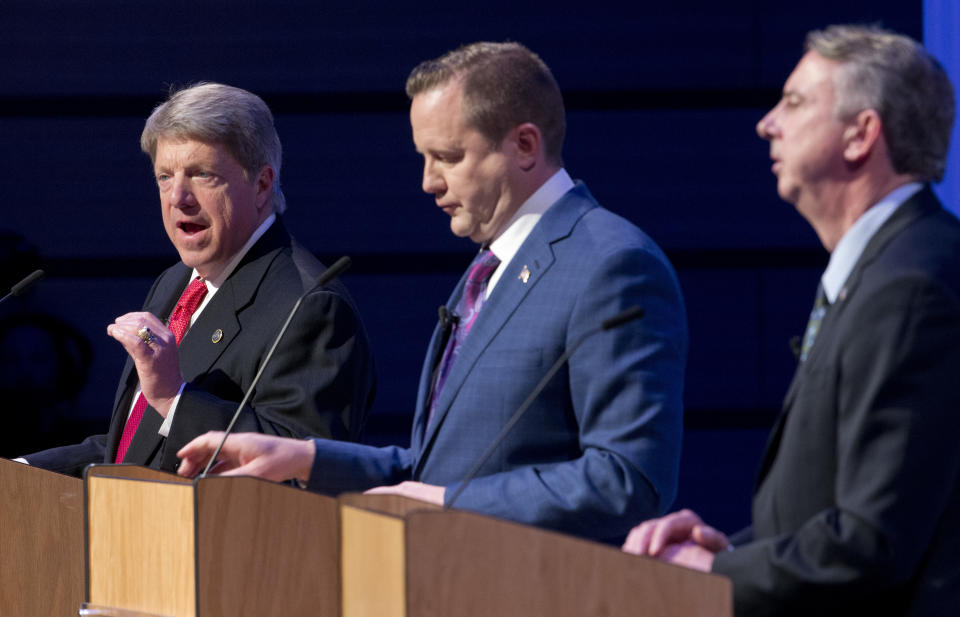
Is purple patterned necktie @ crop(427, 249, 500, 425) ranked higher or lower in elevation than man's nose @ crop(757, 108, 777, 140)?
lower

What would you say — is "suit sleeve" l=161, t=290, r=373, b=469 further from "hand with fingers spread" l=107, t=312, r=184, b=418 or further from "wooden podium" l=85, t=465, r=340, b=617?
"wooden podium" l=85, t=465, r=340, b=617

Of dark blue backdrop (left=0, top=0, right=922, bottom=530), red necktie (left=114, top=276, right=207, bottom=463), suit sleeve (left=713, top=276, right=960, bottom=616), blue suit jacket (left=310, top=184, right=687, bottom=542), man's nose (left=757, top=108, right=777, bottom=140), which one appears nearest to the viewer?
suit sleeve (left=713, top=276, right=960, bottom=616)

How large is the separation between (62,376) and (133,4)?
1203 mm

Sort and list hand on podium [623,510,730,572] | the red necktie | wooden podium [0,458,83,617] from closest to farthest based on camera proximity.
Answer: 1. hand on podium [623,510,730,572]
2. wooden podium [0,458,83,617]
3. the red necktie

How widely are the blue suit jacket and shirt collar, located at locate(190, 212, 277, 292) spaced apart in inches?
26.2

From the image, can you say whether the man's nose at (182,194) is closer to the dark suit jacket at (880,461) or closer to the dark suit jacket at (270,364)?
the dark suit jacket at (270,364)

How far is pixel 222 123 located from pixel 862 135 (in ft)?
4.77

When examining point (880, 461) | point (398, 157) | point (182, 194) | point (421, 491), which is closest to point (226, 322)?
point (182, 194)

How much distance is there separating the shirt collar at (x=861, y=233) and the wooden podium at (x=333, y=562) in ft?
1.22

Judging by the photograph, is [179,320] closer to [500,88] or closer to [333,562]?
[500,88]

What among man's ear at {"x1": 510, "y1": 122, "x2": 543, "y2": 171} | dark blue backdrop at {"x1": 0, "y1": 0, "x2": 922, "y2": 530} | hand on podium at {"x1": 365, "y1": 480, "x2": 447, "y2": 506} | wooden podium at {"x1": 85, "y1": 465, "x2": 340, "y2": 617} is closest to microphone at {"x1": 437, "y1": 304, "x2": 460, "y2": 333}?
man's ear at {"x1": 510, "y1": 122, "x2": 543, "y2": 171}

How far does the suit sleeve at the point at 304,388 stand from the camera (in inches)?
87.8

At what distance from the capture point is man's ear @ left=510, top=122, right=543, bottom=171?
6.50 ft

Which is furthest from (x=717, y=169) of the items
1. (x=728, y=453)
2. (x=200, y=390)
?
(x=200, y=390)
